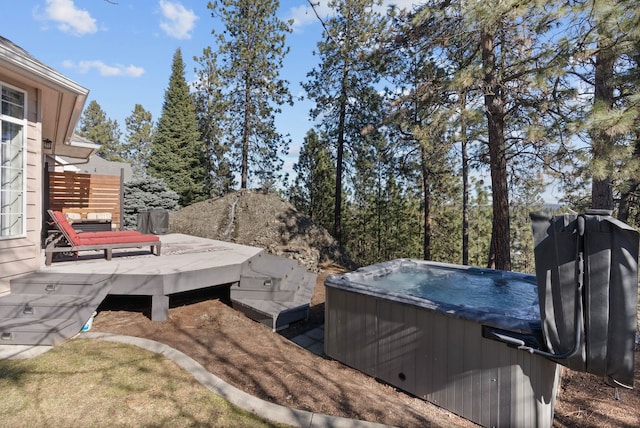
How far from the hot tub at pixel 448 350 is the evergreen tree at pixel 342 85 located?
892 centimetres

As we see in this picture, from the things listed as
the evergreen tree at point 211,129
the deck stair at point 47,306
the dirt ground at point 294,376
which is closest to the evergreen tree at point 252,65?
the evergreen tree at point 211,129

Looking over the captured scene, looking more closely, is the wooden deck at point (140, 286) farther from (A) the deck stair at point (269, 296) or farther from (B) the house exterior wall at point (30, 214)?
(B) the house exterior wall at point (30, 214)

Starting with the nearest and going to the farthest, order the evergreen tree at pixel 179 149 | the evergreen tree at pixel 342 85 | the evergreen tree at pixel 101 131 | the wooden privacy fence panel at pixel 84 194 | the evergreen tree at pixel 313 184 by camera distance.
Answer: the wooden privacy fence panel at pixel 84 194 < the evergreen tree at pixel 342 85 < the evergreen tree at pixel 313 184 < the evergreen tree at pixel 179 149 < the evergreen tree at pixel 101 131

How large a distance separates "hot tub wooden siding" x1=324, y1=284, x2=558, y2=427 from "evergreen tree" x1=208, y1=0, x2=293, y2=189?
12475 millimetres

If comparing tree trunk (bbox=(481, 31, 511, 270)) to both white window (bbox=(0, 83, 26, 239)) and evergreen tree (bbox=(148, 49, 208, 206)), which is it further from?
evergreen tree (bbox=(148, 49, 208, 206))

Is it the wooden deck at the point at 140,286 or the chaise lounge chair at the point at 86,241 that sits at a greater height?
the chaise lounge chair at the point at 86,241

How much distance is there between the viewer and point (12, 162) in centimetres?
450

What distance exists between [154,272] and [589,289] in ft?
16.3

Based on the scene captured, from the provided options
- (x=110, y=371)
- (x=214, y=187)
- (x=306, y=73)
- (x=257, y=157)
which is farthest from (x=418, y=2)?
(x=214, y=187)

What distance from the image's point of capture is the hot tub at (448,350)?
3.09m

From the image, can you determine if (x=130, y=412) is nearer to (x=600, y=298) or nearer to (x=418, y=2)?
(x=600, y=298)

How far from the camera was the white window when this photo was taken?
14.3 feet

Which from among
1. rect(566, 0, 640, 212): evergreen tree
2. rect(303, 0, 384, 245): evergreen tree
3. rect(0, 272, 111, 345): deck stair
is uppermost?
rect(303, 0, 384, 245): evergreen tree

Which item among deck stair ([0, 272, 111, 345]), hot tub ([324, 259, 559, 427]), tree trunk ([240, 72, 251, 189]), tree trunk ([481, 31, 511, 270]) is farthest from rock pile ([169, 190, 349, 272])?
deck stair ([0, 272, 111, 345])
